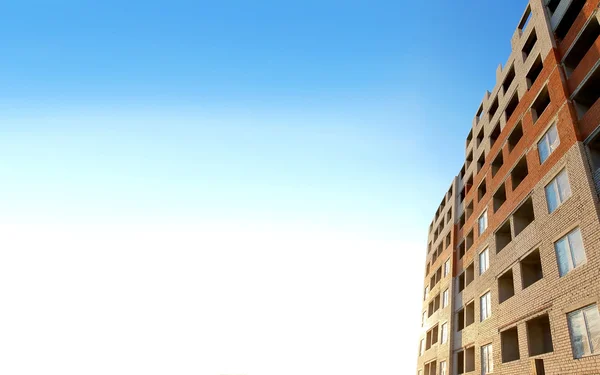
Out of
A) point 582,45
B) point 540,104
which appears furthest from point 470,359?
point 582,45

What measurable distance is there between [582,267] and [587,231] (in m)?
1.27

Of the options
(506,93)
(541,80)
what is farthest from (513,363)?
(506,93)

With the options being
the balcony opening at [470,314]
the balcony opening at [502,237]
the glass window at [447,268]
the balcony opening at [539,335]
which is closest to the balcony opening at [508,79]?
the balcony opening at [502,237]

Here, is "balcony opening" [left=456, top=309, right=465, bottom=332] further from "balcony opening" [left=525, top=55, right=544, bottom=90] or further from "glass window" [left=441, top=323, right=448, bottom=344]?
"balcony opening" [left=525, top=55, right=544, bottom=90]

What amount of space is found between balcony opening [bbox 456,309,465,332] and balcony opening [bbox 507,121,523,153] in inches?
474

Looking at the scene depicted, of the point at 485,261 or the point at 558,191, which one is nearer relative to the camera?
the point at 558,191

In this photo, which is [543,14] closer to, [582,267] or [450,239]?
[582,267]

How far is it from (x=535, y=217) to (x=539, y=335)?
5.29 meters

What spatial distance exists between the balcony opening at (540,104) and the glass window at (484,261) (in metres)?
8.27

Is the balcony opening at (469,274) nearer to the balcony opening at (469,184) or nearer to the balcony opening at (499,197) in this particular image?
the balcony opening at (499,197)

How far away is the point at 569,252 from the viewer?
1464 centimetres

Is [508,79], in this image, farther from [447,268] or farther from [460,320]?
[460,320]

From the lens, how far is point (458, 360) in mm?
26062

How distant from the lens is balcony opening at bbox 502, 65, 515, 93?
80.7ft
